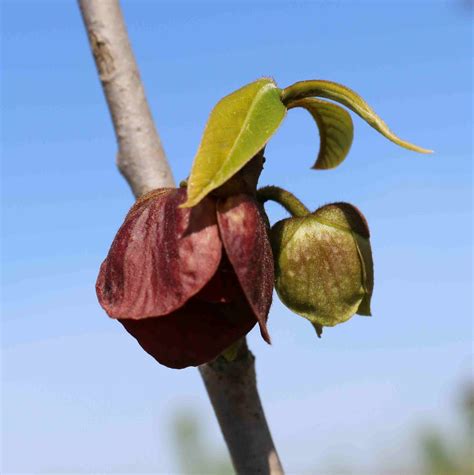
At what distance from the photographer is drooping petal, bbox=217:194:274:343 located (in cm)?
109

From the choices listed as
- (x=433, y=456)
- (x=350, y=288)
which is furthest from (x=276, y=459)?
(x=433, y=456)

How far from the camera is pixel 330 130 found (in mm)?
1554

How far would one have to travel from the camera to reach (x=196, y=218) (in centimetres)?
111

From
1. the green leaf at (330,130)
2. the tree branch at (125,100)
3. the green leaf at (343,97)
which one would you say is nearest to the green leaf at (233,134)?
the green leaf at (343,97)

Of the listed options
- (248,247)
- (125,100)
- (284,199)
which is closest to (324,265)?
(284,199)

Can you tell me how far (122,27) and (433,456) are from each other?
18003 mm

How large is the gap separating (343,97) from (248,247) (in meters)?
0.28

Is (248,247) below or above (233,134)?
below

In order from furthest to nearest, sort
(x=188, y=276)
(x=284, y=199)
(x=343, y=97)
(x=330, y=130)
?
1. (x=330, y=130)
2. (x=284, y=199)
3. (x=343, y=97)
4. (x=188, y=276)

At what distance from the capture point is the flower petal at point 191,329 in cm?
113

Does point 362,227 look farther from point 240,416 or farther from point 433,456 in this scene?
point 433,456

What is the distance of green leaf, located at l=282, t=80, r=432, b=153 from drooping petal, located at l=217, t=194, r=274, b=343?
0.66ft

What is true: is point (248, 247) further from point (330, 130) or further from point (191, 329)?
Answer: point (330, 130)

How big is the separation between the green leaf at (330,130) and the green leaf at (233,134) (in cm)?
15
